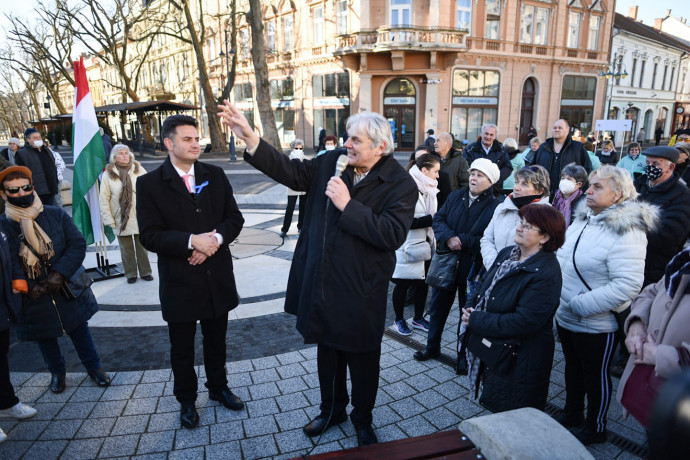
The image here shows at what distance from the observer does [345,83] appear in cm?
2655

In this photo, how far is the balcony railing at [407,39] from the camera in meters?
22.7

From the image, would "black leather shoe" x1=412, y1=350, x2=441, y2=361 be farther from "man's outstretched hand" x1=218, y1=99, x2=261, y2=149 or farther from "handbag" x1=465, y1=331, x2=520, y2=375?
"man's outstretched hand" x1=218, y1=99, x2=261, y2=149

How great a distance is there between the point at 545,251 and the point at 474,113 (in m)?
25.8

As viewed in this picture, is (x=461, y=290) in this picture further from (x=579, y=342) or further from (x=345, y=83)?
(x=345, y=83)

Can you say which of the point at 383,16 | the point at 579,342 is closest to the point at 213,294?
the point at 579,342

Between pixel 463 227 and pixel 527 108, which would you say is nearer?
pixel 463 227

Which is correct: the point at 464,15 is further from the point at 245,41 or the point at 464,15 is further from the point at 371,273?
the point at 371,273

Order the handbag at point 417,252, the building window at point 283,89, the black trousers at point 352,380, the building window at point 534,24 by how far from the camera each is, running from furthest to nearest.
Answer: the building window at point 283,89, the building window at point 534,24, the handbag at point 417,252, the black trousers at point 352,380

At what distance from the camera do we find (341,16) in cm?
2561

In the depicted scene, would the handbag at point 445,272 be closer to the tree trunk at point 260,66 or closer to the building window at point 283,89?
the tree trunk at point 260,66

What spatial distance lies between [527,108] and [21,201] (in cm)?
2996

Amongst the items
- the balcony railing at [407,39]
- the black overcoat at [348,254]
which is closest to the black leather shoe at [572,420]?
the black overcoat at [348,254]

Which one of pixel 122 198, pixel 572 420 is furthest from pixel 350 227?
pixel 122 198

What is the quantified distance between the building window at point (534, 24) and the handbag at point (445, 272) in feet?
90.7
